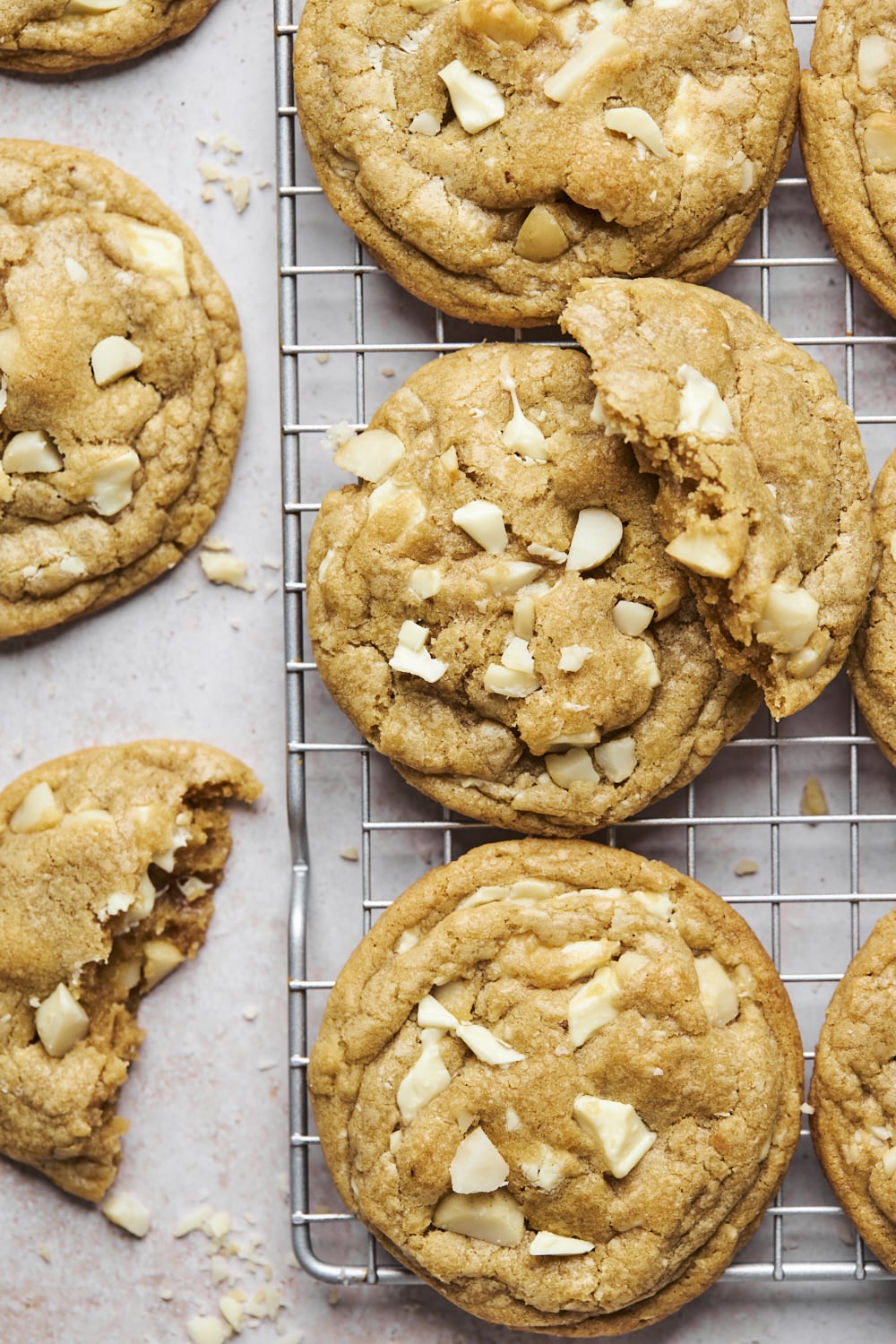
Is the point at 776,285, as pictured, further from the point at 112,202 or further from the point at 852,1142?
the point at 852,1142

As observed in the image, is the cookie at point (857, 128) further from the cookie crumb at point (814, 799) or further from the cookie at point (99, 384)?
the cookie at point (99, 384)

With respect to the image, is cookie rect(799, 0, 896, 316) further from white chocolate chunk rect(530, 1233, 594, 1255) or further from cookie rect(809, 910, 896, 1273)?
white chocolate chunk rect(530, 1233, 594, 1255)

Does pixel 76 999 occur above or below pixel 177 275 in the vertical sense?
below

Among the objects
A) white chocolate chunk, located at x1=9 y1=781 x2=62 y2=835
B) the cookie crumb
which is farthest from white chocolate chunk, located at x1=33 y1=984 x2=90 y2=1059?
the cookie crumb

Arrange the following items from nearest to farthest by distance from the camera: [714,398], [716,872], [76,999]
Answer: [714,398] < [76,999] < [716,872]

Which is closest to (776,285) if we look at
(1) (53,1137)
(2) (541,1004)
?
(2) (541,1004)

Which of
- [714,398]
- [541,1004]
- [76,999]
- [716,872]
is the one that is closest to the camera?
[714,398]

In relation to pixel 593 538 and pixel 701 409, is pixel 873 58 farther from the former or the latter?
pixel 593 538
